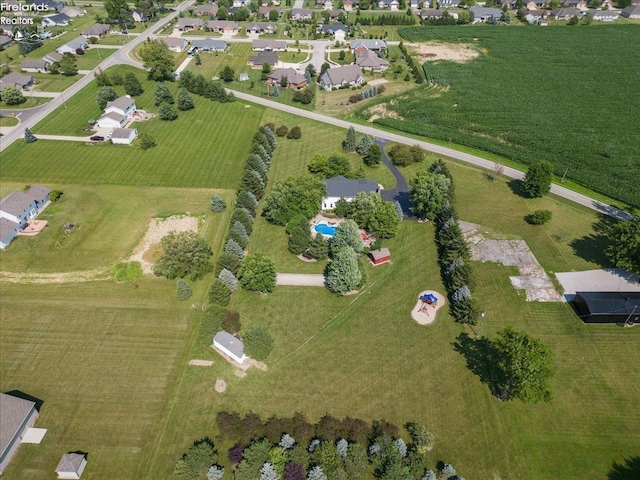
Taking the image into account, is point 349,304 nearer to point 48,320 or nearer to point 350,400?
point 350,400

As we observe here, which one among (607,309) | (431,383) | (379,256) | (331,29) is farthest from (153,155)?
(331,29)

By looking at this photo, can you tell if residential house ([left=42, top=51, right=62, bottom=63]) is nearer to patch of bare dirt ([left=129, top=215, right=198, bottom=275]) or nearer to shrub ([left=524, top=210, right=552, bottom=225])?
patch of bare dirt ([left=129, top=215, right=198, bottom=275])

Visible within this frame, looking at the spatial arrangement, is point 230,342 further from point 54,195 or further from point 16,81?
point 16,81

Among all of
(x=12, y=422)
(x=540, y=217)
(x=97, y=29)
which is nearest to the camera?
(x=12, y=422)

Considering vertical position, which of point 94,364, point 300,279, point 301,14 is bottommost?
point 94,364

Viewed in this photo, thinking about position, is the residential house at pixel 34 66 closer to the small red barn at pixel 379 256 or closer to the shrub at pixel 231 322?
the shrub at pixel 231 322

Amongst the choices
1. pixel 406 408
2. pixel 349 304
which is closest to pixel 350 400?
pixel 406 408

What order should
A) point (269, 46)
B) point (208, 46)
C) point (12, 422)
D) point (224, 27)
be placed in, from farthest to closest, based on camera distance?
point (224, 27) < point (269, 46) < point (208, 46) < point (12, 422)

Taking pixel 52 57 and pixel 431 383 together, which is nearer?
pixel 431 383

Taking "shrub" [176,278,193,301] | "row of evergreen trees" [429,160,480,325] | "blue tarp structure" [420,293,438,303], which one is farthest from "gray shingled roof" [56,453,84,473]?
"row of evergreen trees" [429,160,480,325]
